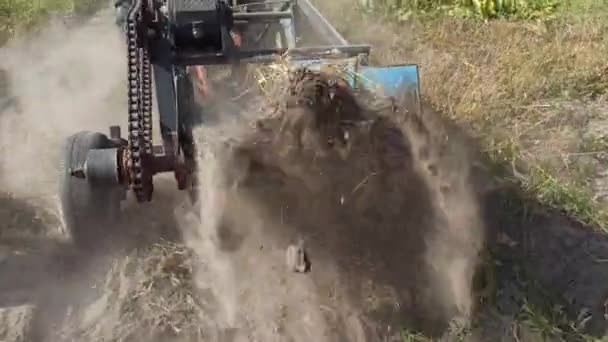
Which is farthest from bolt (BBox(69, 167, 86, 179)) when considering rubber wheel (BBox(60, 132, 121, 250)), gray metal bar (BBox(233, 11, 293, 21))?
gray metal bar (BBox(233, 11, 293, 21))

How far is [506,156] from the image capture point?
6277 millimetres

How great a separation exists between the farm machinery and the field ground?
4.66 ft

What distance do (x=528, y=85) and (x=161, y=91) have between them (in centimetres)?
374

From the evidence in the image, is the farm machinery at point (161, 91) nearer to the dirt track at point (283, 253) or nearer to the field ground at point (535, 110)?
the dirt track at point (283, 253)

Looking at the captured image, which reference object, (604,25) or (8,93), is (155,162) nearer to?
(8,93)

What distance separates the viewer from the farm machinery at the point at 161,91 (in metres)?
4.31

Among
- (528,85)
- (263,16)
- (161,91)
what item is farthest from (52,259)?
(528,85)

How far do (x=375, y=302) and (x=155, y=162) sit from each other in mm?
1395

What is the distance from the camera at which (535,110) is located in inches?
273

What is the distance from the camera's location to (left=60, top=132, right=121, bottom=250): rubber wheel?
16.4 feet

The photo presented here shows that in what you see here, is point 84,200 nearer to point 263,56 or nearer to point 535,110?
point 263,56

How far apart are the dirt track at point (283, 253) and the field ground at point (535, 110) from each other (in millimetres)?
394

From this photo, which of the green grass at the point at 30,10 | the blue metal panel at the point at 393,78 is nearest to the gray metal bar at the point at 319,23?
the blue metal panel at the point at 393,78

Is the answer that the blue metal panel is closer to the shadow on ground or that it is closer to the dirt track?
the dirt track
